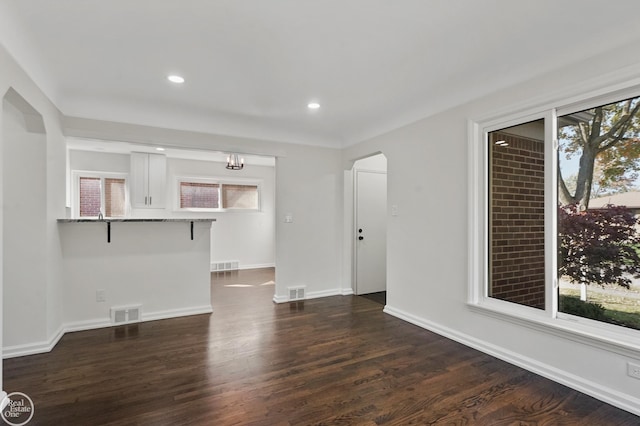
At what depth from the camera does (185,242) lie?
4.00 metres

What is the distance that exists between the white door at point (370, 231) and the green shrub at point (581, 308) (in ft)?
9.52

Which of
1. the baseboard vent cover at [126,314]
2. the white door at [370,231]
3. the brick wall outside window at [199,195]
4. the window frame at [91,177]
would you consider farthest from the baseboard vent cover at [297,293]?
the window frame at [91,177]

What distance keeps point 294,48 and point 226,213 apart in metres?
5.30

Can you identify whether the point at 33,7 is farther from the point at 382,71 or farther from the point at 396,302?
the point at 396,302

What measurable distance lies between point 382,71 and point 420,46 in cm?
45

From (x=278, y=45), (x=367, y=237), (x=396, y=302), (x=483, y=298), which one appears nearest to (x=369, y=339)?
(x=396, y=302)

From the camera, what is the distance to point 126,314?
3633 mm

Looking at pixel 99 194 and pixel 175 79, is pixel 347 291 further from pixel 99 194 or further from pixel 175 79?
pixel 99 194

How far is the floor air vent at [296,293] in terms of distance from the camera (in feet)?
15.1

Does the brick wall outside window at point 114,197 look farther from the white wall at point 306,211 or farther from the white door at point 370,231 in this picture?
the white door at point 370,231

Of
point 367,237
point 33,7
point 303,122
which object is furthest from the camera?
point 367,237

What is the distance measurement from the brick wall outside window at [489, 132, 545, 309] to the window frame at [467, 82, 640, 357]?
7cm

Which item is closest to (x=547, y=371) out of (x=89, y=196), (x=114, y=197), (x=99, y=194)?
(x=114, y=197)

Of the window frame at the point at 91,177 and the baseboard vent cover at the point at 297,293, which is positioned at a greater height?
the window frame at the point at 91,177
